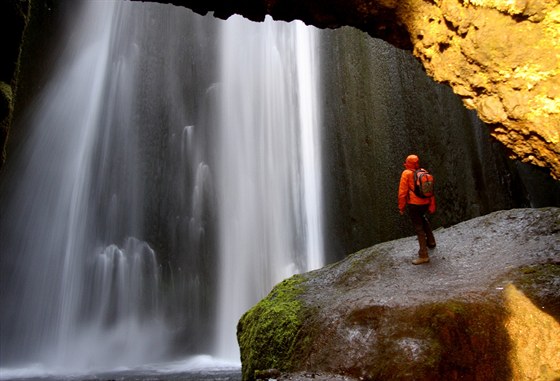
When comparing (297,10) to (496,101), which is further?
(297,10)

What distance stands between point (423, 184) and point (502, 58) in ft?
11.5

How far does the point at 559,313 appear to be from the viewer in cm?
428

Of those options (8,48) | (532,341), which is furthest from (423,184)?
(8,48)

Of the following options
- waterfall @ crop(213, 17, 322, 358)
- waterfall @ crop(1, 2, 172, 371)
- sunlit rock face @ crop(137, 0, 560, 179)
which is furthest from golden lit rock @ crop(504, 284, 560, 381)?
waterfall @ crop(1, 2, 172, 371)

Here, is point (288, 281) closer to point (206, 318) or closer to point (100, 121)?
point (206, 318)

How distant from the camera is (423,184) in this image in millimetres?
6426

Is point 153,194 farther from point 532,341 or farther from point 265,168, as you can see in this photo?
point 532,341

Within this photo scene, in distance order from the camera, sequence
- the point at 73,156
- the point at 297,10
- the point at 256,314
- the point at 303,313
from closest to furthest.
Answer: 1. the point at 297,10
2. the point at 303,313
3. the point at 256,314
4. the point at 73,156

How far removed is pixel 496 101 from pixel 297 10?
95.6 inches

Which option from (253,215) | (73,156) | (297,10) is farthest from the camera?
(73,156)

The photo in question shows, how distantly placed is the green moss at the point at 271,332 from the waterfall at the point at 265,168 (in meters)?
7.42

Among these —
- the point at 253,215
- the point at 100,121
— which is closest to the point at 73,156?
the point at 100,121

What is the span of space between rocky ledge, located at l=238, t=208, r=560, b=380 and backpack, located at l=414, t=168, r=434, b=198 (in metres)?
1.07

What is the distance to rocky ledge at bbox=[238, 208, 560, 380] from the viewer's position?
167 inches
